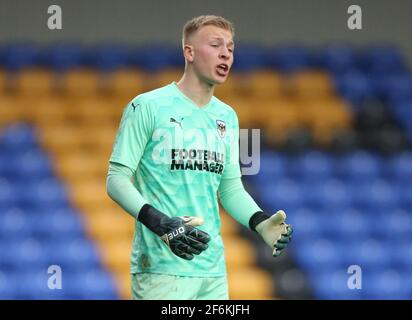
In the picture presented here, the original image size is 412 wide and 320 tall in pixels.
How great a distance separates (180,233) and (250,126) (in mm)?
5294

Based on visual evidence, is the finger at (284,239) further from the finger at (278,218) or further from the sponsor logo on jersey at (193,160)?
the sponsor logo on jersey at (193,160)

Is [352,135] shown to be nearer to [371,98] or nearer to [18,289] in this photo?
[371,98]

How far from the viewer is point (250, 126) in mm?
8688

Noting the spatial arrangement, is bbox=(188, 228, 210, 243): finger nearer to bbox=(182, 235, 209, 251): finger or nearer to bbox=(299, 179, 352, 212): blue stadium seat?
bbox=(182, 235, 209, 251): finger

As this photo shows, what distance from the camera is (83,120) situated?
854 centimetres

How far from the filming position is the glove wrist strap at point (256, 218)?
3.82 metres

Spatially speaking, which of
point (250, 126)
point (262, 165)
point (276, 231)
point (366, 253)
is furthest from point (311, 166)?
point (276, 231)

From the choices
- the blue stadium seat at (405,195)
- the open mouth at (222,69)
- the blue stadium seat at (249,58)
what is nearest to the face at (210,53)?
the open mouth at (222,69)

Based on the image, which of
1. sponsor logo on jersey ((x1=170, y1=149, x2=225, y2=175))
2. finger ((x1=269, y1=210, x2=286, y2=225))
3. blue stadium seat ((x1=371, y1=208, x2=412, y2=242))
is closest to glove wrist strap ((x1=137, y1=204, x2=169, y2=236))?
sponsor logo on jersey ((x1=170, y1=149, x2=225, y2=175))

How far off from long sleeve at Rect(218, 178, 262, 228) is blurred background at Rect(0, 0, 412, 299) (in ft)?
11.4

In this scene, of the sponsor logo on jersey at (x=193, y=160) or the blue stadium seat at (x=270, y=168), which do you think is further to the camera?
the blue stadium seat at (x=270, y=168)

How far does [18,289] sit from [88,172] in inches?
56.9

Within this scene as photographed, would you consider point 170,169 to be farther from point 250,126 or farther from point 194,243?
point 250,126

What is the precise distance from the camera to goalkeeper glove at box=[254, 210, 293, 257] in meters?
3.65
